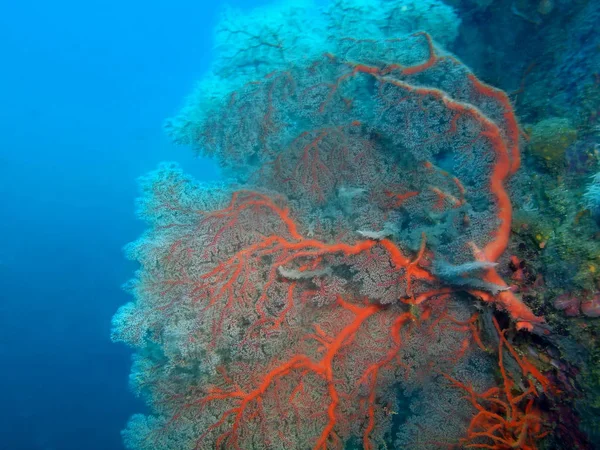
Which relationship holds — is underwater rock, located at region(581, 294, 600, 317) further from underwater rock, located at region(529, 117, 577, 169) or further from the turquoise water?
underwater rock, located at region(529, 117, 577, 169)

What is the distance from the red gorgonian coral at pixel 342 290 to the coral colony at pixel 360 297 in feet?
→ 0.05

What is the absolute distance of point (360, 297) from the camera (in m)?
3.88

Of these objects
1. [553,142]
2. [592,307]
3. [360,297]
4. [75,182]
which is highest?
[75,182]

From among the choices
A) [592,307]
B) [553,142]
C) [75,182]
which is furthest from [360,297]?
[75,182]

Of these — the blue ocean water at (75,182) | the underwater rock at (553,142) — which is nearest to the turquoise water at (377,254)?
the underwater rock at (553,142)

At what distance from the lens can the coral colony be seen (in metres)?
3.39

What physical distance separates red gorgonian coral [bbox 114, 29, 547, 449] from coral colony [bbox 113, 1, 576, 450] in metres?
0.02

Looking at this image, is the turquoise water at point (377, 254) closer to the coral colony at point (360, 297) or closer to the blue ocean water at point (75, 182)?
the coral colony at point (360, 297)

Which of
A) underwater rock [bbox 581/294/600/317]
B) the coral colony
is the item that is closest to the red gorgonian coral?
the coral colony

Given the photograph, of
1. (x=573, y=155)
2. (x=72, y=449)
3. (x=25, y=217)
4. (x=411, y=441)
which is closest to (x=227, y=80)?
(x=573, y=155)

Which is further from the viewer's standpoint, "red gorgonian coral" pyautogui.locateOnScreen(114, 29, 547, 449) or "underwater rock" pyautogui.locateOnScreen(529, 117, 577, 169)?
"underwater rock" pyautogui.locateOnScreen(529, 117, 577, 169)

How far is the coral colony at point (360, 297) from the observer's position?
3.39m

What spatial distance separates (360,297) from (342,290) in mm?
454

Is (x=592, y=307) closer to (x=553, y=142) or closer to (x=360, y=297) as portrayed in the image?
(x=553, y=142)
